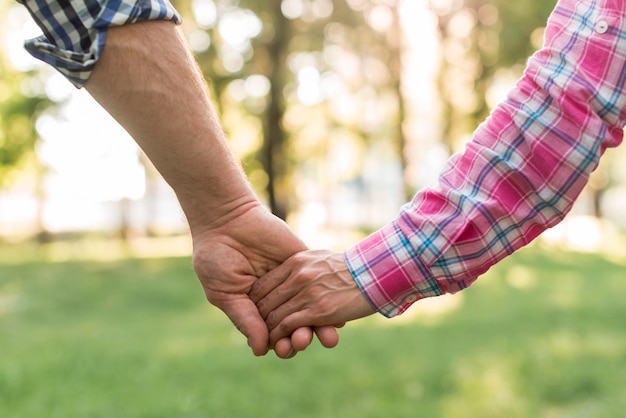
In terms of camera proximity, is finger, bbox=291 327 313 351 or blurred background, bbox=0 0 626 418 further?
blurred background, bbox=0 0 626 418

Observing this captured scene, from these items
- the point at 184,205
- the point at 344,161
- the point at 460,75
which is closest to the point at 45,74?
the point at 460,75

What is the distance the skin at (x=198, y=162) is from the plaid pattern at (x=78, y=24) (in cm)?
3

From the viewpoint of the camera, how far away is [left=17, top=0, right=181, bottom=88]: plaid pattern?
1853mm

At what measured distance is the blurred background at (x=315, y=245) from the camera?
17.6ft

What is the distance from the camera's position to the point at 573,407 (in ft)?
17.1

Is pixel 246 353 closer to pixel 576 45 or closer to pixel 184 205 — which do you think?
→ pixel 184 205

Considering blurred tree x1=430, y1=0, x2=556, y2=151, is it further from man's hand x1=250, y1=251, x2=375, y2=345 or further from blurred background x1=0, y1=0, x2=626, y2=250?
man's hand x1=250, y1=251, x2=375, y2=345

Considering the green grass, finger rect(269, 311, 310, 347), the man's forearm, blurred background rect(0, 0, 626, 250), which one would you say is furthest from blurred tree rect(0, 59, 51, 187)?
the man's forearm

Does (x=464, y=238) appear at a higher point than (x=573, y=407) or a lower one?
higher

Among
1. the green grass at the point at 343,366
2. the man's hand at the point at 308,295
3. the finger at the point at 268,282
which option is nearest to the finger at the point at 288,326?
the man's hand at the point at 308,295

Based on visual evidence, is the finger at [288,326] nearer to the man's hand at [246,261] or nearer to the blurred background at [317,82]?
the man's hand at [246,261]

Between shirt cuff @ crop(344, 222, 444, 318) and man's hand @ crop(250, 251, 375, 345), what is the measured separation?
5cm

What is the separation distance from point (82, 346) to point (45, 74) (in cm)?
1387

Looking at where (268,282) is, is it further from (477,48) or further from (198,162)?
(477,48)
